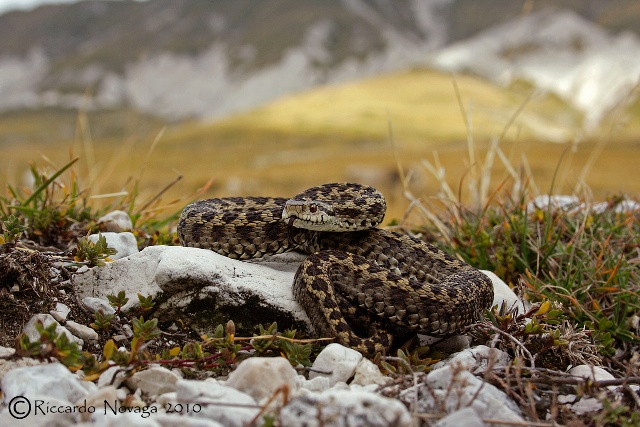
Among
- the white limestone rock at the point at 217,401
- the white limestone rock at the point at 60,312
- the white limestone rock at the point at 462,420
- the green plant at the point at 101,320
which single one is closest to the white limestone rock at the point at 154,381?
the white limestone rock at the point at 217,401

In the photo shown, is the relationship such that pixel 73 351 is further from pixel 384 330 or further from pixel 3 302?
pixel 384 330

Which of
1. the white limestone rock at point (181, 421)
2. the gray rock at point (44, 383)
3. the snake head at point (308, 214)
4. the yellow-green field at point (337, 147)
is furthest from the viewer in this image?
the yellow-green field at point (337, 147)

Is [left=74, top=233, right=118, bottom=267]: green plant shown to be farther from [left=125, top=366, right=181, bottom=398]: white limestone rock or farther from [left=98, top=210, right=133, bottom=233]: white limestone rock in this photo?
[left=98, top=210, right=133, bottom=233]: white limestone rock

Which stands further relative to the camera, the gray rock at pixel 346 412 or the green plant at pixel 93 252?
the green plant at pixel 93 252

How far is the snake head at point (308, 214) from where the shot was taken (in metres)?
5.75

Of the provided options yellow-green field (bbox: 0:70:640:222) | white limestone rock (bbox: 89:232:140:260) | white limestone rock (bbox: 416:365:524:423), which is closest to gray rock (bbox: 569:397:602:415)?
white limestone rock (bbox: 416:365:524:423)

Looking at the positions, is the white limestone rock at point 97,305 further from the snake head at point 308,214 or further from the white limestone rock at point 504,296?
the white limestone rock at point 504,296

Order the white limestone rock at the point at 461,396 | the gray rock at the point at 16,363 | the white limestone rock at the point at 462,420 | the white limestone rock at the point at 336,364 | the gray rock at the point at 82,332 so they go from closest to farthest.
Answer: the white limestone rock at the point at 462,420
the white limestone rock at the point at 461,396
the gray rock at the point at 16,363
the white limestone rock at the point at 336,364
the gray rock at the point at 82,332

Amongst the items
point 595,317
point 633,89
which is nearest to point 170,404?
point 595,317

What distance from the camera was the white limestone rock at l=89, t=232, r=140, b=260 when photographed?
6.15 metres

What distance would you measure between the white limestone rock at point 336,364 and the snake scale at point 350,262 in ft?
0.97

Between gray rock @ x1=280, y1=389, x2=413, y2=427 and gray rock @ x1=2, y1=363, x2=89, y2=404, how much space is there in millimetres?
1354

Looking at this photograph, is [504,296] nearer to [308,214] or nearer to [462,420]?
[308,214]

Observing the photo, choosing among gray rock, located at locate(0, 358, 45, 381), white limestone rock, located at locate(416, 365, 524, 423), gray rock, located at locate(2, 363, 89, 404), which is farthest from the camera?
gray rock, located at locate(0, 358, 45, 381)
